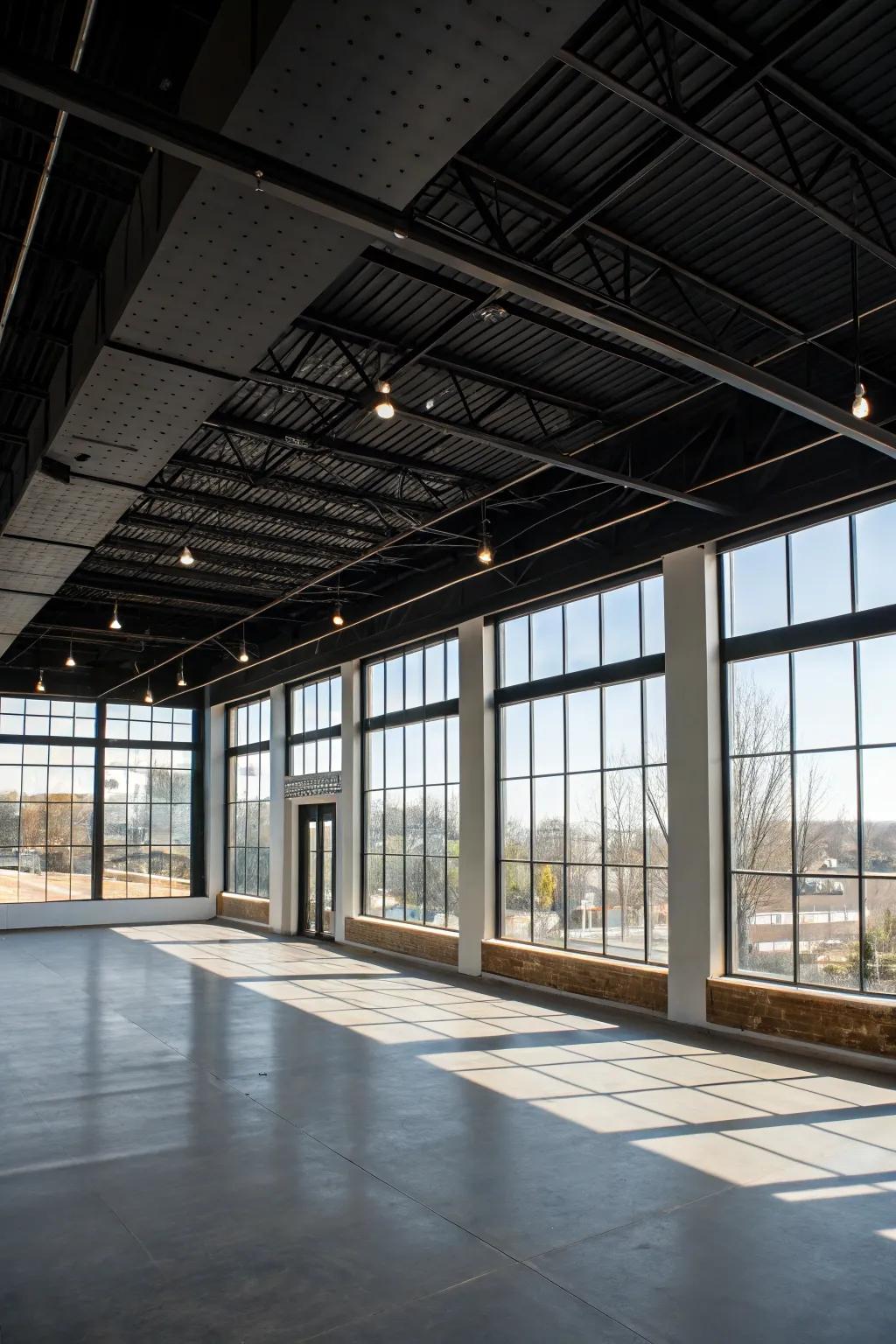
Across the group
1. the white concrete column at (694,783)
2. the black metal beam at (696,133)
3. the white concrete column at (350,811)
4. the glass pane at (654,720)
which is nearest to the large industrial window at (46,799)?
the white concrete column at (350,811)

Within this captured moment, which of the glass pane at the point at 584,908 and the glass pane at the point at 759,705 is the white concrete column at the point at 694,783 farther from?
the glass pane at the point at 584,908

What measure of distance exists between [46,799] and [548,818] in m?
15.1

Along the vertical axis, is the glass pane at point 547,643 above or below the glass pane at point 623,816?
above

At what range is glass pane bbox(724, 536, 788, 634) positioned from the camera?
36.6ft

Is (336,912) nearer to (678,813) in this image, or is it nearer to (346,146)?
(678,813)

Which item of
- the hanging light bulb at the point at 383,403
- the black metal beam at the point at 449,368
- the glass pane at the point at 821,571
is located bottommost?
the glass pane at the point at 821,571

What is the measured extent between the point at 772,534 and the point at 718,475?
54.4 inches

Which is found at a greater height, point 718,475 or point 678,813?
point 718,475

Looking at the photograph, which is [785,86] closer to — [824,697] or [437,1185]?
[824,697]

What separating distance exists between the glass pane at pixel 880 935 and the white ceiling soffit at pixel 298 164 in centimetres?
780

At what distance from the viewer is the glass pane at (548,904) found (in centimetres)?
1421

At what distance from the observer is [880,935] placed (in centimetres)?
988

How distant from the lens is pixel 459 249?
5.36 m

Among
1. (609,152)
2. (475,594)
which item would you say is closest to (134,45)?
(609,152)
